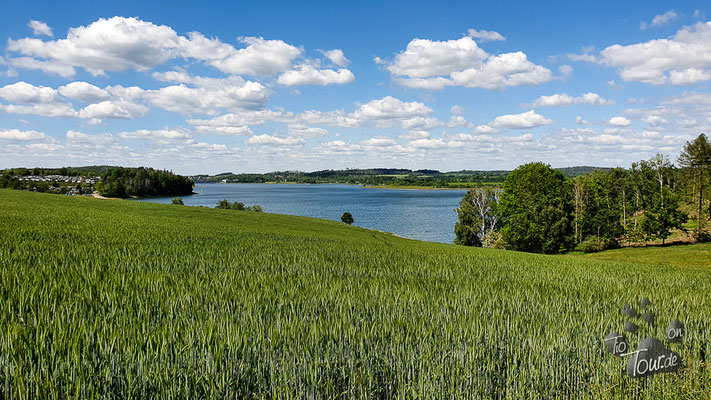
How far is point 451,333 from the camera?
4.36 m

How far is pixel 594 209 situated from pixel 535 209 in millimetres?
11837

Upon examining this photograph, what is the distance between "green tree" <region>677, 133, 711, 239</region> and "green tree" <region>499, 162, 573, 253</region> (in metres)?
17.2

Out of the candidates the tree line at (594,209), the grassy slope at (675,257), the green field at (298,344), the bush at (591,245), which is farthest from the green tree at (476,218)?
the green field at (298,344)

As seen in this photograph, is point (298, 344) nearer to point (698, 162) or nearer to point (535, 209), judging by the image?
point (535, 209)

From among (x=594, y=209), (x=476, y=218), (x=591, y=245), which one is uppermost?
(x=594, y=209)

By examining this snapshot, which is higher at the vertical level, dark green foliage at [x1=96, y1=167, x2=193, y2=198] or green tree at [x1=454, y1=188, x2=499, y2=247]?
dark green foliage at [x1=96, y1=167, x2=193, y2=198]

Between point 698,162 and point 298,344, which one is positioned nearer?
point 298,344

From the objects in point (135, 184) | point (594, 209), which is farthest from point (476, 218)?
point (135, 184)

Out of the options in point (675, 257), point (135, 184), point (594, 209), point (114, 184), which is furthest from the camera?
point (135, 184)

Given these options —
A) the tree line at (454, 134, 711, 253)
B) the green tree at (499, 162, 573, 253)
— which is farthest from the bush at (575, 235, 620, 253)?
the green tree at (499, 162, 573, 253)

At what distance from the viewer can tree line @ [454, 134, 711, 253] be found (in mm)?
49312

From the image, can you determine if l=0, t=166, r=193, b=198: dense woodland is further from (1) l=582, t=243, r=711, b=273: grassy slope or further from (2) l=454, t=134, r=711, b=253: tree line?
(1) l=582, t=243, r=711, b=273: grassy slope

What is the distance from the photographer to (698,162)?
59.9 metres

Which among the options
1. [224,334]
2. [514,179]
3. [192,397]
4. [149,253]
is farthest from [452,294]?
[514,179]
